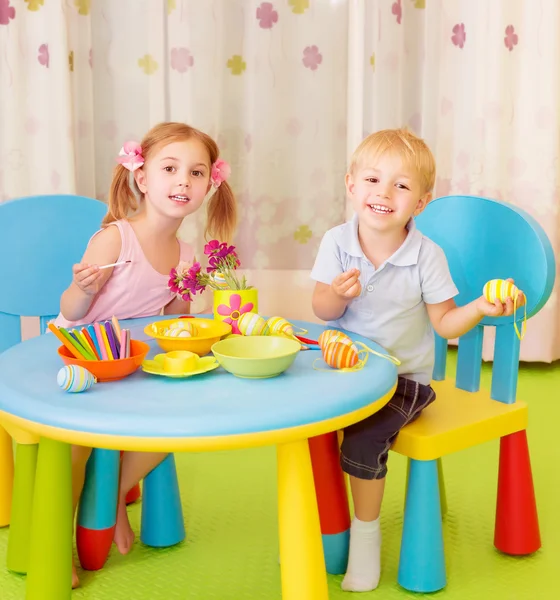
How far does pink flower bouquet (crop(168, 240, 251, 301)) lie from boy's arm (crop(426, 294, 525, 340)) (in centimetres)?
33

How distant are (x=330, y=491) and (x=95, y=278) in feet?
1.77

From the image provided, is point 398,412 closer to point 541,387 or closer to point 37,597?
point 37,597

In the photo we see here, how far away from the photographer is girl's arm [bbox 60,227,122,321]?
4.45ft

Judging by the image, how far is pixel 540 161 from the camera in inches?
96.0

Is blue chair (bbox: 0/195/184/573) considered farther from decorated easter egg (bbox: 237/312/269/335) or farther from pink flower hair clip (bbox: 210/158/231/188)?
decorated easter egg (bbox: 237/312/269/335)

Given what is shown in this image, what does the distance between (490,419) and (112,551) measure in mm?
717

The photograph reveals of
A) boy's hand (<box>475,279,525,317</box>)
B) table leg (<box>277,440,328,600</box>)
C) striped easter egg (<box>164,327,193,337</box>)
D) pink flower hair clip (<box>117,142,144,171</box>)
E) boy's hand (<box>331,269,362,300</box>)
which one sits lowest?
table leg (<box>277,440,328,600</box>)

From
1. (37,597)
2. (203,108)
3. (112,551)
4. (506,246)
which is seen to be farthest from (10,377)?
(203,108)

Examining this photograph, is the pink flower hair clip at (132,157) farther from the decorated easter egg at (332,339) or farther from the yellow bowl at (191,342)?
the decorated easter egg at (332,339)

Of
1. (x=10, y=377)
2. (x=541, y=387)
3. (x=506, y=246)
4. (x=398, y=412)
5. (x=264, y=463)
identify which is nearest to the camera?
(x=10, y=377)

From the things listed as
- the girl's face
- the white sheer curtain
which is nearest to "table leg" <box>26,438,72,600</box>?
the girl's face

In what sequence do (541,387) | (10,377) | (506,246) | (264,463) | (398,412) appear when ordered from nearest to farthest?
(10,377) < (398,412) < (506,246) < (264,463) < (541,387)

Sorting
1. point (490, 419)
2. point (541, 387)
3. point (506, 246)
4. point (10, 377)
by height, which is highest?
point (506, 246)

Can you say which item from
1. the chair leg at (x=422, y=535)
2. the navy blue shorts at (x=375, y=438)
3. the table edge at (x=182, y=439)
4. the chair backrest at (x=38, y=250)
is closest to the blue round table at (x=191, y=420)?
the table edge at (x=182, y=439)
